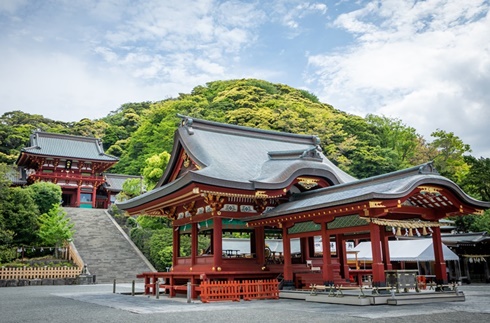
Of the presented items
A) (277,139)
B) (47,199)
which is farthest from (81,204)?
(277,139)

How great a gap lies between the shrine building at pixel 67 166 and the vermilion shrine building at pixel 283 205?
102 feet

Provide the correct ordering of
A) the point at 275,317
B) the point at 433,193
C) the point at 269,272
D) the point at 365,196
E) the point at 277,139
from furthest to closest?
the point at 277,139
the point at 269,272
the point at 433,193
the point at 365,196
the point at 275,317

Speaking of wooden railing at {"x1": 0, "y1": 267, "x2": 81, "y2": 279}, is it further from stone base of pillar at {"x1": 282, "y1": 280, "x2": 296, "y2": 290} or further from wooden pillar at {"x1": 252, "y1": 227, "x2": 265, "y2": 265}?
stone base of pillar at {"x1": 282, "y1": 280, "x2": 296, "y2": 290}

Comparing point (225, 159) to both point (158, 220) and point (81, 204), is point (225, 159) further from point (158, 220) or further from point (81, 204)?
point (81, 204)

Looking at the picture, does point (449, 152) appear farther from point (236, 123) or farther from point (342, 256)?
point (342, 256)

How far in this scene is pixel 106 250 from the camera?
31.8 m

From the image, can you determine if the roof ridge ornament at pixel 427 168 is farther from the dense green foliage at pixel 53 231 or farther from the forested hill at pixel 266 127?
the dense green foliage at pixel 53 231

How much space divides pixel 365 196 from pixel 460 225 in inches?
1002

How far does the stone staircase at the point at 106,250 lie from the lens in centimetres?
2797

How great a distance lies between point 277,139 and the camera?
22656mm

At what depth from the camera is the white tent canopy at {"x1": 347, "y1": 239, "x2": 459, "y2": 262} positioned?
73.9ft

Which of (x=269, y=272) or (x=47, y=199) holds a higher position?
(x=47, y=199)

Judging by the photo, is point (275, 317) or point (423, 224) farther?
point (423, 224)

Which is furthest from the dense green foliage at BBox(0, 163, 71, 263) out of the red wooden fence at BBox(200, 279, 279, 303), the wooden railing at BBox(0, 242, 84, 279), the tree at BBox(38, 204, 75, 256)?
the red wooden fence at BBox(200, 279, 279, 303)
